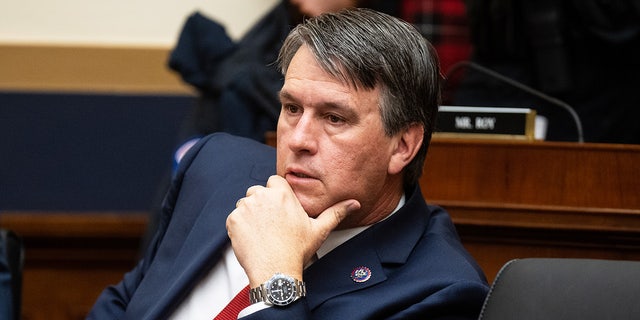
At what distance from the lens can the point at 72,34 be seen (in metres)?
4.80

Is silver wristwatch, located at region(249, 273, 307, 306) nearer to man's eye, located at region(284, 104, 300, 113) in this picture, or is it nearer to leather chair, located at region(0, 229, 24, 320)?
man's eye, located at region(284, 104, 300, 113)

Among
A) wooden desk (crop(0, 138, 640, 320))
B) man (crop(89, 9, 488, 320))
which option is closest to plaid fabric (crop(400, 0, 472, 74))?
wooden desk (crop(0, 138, 640, 320))

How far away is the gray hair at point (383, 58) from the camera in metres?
2.21

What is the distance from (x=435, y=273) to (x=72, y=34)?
3.01 metres

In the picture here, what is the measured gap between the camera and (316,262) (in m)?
2.29

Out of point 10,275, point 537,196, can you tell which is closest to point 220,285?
point 10,275

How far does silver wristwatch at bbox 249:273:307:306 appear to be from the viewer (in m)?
2.06

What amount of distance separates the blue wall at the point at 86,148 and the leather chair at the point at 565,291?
2.96 metres

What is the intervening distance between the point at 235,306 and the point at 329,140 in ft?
1.27

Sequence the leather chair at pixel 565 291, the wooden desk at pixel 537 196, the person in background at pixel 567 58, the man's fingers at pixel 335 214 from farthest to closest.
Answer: the person in background at pixel 567 58 < the wooden desk at pixel 537 196 < the man's fingers at pixel 335 214 < the leather chair at pixel 565 291

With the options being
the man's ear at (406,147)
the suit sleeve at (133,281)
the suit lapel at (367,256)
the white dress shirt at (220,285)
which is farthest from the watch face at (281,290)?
the suit sleeve at (133,281)

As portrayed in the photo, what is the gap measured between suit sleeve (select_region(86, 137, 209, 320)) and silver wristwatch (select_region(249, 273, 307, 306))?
600mm

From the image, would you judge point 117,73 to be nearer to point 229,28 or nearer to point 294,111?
point 229,28

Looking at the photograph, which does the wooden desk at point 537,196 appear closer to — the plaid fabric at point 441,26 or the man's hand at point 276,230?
the man's hand at point 276,230
